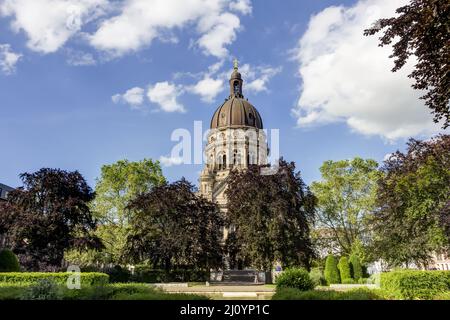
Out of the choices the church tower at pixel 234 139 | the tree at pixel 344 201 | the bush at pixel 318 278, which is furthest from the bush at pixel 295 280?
the church tower at pixel 234 139

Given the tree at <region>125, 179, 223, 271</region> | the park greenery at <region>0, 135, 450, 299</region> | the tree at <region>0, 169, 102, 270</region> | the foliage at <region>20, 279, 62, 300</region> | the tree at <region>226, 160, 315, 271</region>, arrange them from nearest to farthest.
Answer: the foliage at <region>20, 279, 62, 300</region> < the park greenery at <region>0, 135, 450, 299</region> < the tree at <region>0, 169, 102, 270</region> < the tree at <region>125, 179, 223, 271</region> < the tree at <region>226, 160, 315, 271</region>

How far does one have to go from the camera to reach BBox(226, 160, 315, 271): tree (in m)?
33.0

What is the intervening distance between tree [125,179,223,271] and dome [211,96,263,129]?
41.5 meters

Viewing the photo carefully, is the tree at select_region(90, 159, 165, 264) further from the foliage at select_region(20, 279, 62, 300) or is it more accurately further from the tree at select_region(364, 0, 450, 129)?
the tree at select_region(364, 0, 450, 129)

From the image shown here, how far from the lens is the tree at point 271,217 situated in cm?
3300

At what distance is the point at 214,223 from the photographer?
36.8m

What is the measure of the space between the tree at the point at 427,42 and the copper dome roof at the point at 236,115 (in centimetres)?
6344

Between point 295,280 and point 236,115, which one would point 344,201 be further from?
point 236,115

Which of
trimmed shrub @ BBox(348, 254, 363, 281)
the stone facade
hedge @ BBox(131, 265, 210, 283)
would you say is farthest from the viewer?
the stone facade

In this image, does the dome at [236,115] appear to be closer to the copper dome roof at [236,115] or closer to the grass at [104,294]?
the copper dome roof at [236,115]

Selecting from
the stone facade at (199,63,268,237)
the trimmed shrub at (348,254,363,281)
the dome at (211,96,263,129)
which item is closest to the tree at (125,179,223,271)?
the trimmed shrub at (348,254,363,281)
